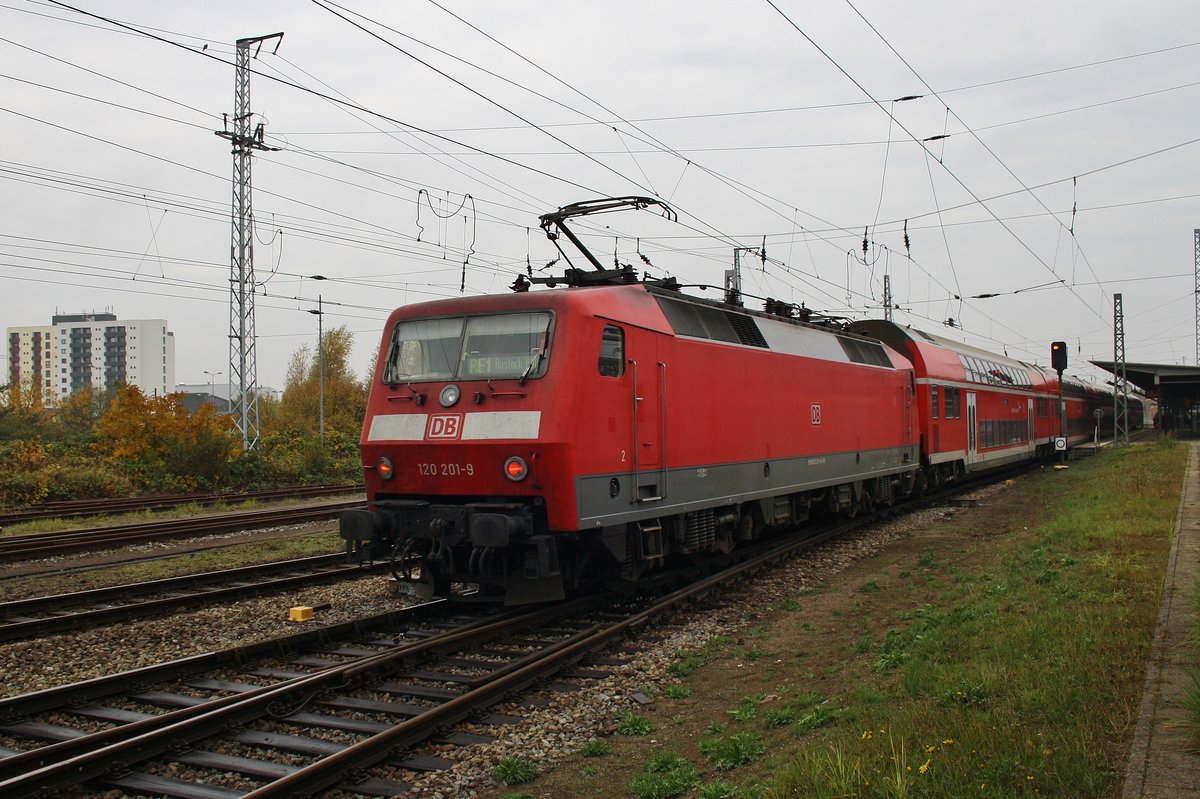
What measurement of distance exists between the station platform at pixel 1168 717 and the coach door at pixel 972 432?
50.7 feet

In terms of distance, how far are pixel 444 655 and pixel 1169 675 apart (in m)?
5.76

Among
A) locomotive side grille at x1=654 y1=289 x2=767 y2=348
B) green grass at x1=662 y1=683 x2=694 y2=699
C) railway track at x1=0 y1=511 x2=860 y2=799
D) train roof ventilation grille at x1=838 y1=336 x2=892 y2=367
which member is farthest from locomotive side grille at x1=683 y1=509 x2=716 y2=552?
train roof ventilation grille at x1=838 y1=336 x2=892 y2=367

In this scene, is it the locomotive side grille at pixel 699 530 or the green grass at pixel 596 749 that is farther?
the locomotive side grille at pixel 699 530

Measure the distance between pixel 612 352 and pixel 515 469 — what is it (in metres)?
1.70

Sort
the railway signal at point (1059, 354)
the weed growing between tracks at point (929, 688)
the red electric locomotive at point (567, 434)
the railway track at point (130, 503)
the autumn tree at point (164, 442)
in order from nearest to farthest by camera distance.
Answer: the weed growing between tracks at point (929, 688) → the red electric locomotive at point (567, 434) → the railway track at point (130, 503) → the autumn tree at point (164, 442) → the railway signal at point (1059, 354)

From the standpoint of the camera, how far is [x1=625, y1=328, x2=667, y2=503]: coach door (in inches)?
386

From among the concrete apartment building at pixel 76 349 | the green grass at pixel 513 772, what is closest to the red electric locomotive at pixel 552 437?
the green grass at pixel 513 772

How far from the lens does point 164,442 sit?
26844 millimetres

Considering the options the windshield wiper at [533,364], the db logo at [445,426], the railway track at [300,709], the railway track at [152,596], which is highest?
the windshield wiper at [533,364]

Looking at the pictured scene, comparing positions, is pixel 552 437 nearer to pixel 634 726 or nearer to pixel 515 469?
pixel 515 469

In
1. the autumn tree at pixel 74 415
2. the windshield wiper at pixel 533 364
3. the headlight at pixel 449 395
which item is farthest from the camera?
the autumn tree at pixel 74 415

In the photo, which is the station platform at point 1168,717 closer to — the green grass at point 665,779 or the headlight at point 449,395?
the green grass at point 665,779

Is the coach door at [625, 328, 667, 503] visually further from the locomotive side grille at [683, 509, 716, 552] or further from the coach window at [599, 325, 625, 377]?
the locomotive side grille at [683, 509, 716, 552]

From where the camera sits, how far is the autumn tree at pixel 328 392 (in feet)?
176
